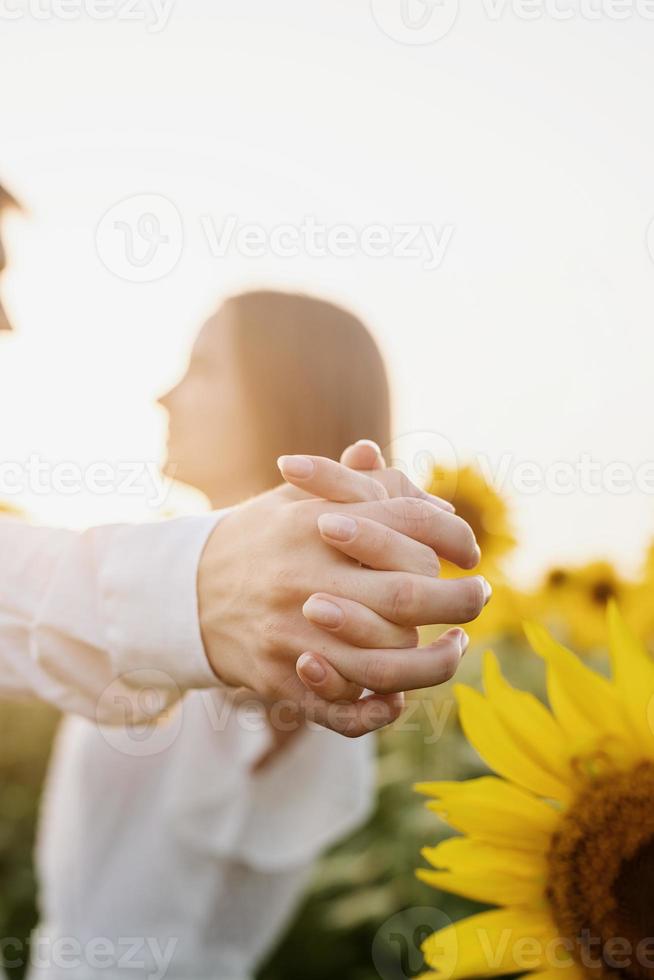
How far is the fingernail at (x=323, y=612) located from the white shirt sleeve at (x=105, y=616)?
9cm

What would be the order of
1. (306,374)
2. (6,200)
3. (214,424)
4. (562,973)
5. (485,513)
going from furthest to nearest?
(485,513) < (306,374) < (214,424) < (6,200) < (562,973)

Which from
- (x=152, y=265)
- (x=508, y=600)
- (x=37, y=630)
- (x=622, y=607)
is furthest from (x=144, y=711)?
(x=508, y=600)

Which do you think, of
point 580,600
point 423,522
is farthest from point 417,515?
point 580,600

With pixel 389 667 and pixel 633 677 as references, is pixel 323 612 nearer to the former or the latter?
pixel 389 667

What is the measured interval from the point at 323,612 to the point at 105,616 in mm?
157

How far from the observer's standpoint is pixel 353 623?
434 millimetres

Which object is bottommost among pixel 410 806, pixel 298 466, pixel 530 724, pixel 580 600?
pixel 410 806

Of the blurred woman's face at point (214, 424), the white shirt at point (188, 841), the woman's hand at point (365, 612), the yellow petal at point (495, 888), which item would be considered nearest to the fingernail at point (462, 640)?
the woman's hand at point (365, 612)

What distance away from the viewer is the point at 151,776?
142cm

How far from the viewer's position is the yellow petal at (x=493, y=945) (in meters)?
0.43

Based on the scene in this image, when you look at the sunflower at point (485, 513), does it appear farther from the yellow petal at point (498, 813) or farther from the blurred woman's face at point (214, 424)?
the yellow petal at point (498, 813)

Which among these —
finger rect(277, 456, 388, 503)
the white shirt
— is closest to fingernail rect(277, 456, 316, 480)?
finger rect(277, 456, 388, 503)

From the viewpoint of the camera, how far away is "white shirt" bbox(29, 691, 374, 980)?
1.32 m

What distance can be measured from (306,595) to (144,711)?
0.18 m
